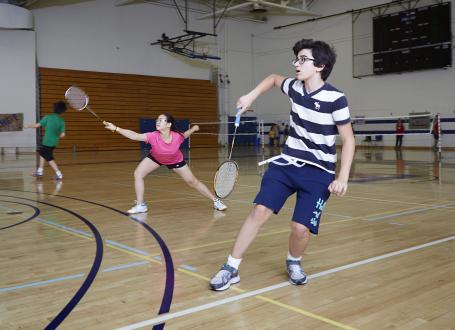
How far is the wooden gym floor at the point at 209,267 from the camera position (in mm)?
2744

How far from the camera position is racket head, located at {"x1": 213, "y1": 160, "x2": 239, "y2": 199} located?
5656 mm

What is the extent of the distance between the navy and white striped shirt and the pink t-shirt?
311 centimetres

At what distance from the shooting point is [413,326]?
102 inches

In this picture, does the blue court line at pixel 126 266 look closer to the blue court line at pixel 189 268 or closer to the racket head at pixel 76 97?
the blue court line at pixel 189 268

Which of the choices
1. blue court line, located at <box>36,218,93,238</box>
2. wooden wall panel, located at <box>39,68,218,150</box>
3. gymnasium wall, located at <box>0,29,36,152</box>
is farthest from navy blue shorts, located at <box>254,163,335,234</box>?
wooden wall panel, located at <box>39,68,218,150</box>

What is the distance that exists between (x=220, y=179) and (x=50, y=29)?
2046 centimetres

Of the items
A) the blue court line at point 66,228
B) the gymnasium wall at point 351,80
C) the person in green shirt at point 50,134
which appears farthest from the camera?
the gymnasium wall at point 351,80

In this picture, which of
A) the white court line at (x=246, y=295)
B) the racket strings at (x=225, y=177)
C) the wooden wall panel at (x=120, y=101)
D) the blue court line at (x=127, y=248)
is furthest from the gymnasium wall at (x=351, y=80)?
the blue court line at (x=127, y=248)

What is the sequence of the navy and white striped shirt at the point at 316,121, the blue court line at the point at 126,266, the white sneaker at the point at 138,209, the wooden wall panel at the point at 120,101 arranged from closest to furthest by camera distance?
the navy and white striped shirt at the point at 316,121 < the blue court line at the point at 126,266 < the white sneaker at the point at 138,209 < the wooden wall panel at the point at 120,101

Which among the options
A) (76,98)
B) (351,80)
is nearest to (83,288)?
(76,98)

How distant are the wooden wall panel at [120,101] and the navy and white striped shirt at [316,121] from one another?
72.7ft

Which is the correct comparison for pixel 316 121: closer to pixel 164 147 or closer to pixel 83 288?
pixel 83 288

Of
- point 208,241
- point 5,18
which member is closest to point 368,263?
point 208,241

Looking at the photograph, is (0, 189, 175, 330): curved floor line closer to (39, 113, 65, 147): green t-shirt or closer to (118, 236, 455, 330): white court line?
(118, 236, 455, 330): white court line
